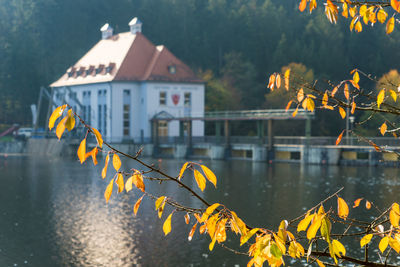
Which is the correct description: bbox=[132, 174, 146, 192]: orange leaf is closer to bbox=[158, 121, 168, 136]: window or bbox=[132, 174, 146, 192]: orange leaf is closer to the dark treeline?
bbox=[158, 121, 168, 136]: window

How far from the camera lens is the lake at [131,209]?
66.7ft

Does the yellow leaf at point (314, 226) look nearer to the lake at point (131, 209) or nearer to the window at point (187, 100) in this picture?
the lake at point (131, 209)

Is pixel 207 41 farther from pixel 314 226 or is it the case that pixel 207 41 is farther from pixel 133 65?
pixel 314 226

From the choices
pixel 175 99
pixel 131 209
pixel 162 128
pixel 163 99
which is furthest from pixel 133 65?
pixel 131 209

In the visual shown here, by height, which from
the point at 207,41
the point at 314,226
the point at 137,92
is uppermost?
the point at 207,41

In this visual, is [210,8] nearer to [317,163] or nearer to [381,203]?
[317,163]

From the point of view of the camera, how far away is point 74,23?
110m

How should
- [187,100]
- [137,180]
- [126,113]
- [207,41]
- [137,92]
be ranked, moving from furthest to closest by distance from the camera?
[207,41]
[187,100]
[137,92]
[126,113]
[137,180]

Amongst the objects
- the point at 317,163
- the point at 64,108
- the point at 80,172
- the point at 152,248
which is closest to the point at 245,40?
the point at 317,163

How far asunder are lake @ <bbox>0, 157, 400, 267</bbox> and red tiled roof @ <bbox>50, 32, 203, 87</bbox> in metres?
26.2

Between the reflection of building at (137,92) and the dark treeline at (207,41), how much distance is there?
8098 millimetres

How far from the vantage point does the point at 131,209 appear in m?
30.7

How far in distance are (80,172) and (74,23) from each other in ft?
206

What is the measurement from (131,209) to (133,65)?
51079mm
